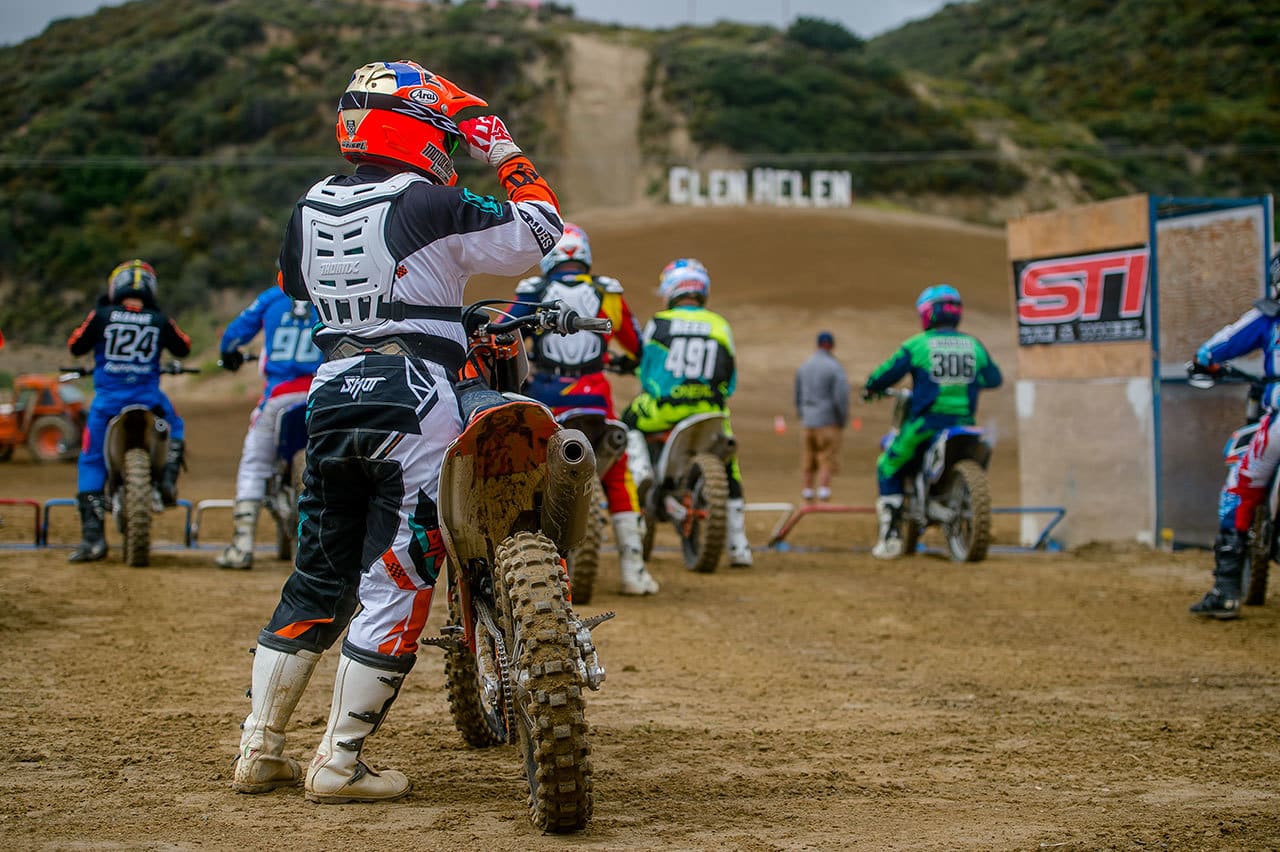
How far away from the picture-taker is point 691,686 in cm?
603

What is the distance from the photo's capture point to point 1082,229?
39.2 feet

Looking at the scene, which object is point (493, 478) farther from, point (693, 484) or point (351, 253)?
point (693, 484)

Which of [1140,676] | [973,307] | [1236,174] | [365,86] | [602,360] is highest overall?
[1236,174]

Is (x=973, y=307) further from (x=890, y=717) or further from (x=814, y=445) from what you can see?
(x=890, y=717)

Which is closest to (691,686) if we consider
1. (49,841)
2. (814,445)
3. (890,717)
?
(890,717)

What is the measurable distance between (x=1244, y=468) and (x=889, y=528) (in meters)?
3.93

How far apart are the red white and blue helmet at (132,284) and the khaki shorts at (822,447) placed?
326 inches

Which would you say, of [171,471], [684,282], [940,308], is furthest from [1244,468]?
[171,471]

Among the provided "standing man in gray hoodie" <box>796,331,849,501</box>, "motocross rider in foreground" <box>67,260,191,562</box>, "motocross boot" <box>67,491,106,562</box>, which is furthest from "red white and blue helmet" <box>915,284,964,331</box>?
"motocross boot" <box>67,491,106,562</box>

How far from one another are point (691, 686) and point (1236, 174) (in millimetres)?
69337

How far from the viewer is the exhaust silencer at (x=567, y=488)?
390cm

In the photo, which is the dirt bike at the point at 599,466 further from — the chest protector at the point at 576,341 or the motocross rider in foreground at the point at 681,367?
the motocross rider in foreground at the point at 681,367

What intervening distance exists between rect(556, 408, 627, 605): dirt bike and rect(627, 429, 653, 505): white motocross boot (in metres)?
1.02

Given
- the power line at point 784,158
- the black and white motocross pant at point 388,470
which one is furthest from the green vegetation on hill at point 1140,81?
the black and white motocross pant at point 388,470
